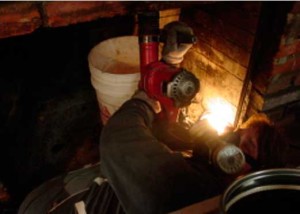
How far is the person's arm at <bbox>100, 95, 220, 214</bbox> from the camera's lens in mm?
1292

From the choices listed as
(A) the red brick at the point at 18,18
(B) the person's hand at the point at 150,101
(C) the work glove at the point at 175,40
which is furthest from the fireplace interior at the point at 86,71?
(B) the person's hand at the point at 150,101

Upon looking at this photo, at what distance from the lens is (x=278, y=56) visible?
198 centimetres

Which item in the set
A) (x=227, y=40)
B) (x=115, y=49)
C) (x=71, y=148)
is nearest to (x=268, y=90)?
(x=227, y=40)

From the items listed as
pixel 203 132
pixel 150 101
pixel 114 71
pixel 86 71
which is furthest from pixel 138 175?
pixel 86 71

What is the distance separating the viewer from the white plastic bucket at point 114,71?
2.52 meters

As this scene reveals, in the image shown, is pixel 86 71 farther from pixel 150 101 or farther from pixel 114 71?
pixel 150 101

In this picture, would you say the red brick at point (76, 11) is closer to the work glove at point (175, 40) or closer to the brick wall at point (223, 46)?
the work glove at point (175, 40)

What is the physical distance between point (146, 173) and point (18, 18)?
85cm

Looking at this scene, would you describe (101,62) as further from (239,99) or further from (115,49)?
(239,99)

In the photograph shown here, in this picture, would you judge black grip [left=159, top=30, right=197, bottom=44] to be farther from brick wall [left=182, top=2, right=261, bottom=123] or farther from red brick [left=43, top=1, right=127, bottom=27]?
red brick [left=43, top=1, right=127, bottom=27]

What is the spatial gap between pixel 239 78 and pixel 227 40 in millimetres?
281

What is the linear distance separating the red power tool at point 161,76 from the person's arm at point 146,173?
1.40 feet

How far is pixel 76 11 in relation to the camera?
149cm

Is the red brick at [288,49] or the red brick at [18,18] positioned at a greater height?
the red brick at [18,18]
